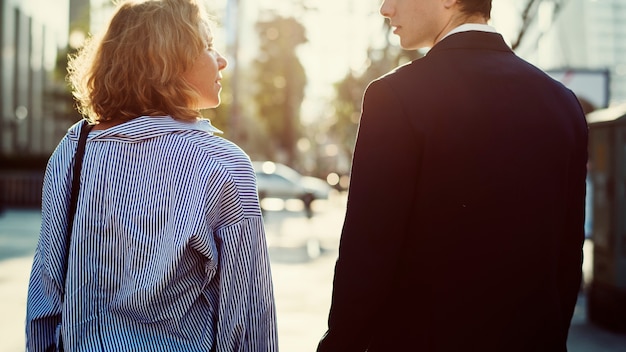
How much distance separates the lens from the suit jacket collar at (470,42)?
2256mm

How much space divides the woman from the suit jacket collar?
0.63m

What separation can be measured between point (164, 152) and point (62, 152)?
338 millimetres

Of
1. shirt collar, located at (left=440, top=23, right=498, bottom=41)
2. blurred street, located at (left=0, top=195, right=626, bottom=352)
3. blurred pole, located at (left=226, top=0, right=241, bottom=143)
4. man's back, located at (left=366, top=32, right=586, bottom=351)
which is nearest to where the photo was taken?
man's back, located at (left=366, top=32, right=586, bottom=351)

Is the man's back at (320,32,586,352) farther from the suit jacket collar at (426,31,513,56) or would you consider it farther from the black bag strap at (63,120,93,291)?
the black bag strap at (63,120,93,291)

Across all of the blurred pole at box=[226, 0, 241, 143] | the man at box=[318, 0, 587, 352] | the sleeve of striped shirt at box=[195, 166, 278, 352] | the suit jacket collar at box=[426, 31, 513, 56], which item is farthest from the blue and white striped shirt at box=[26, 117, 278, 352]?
the blurred pole at box=[226, 0, 241, 143]

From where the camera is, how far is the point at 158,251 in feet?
7.20

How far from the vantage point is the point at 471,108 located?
2129 millimetres

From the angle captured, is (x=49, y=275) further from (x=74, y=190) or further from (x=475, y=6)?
(x=475, y=6)

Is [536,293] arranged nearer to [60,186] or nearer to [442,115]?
[442,115]

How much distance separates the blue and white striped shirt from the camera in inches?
85.9

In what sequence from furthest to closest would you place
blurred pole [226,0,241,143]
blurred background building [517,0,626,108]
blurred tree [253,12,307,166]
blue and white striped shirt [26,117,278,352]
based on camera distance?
blurred tree [253,12,307,166]
blurred pole [226,0,241,143]
blurred background building [517,0,626,108]
blue and white striped shirt [26,117,278,352]

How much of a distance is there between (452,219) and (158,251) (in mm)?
769

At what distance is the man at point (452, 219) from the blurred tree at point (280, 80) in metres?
55.7

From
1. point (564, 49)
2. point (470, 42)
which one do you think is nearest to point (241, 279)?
point (470, 42)
